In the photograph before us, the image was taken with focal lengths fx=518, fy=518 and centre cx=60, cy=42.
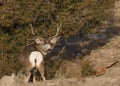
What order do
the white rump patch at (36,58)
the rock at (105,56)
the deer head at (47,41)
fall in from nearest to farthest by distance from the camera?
the white rump patch at (36,58), the deer head at (47,41), the rock at (105,56)

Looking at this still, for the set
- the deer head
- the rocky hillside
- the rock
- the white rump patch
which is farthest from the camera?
the rock

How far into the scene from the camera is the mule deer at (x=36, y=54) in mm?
13336

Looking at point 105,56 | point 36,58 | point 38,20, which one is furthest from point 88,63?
point 36,58

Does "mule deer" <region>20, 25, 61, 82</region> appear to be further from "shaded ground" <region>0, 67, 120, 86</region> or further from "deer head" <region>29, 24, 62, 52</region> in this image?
"shaded ground" <region>0, 67, 120, 86</region>

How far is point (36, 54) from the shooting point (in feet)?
43.7

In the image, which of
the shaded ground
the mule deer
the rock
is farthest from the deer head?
the rock

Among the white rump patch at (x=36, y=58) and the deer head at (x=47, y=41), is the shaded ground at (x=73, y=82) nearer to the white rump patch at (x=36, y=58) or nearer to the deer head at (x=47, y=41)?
the white rump patch at (x=36, y=58)

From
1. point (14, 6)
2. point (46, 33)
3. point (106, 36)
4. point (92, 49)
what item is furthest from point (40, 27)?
point (106, 36)

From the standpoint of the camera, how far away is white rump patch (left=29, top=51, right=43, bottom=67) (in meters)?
13.3

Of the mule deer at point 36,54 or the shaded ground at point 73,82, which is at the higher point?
the mule deer at point 36,54

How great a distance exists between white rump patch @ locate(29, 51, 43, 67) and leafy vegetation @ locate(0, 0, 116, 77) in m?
1.06

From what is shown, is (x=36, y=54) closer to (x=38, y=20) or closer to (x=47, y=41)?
(x=47, y=41)

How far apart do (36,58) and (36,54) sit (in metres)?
0.11

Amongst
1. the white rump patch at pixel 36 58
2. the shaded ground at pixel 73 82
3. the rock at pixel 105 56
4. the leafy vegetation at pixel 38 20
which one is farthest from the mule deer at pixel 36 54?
the rock at pixel 105 56
